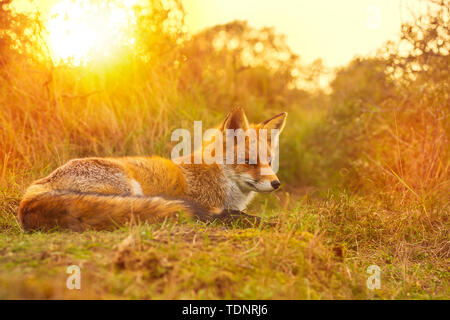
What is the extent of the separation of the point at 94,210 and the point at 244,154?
1906 millimetres

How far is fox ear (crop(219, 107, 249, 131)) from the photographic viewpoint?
15.3 feet

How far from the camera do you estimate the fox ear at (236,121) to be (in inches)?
183

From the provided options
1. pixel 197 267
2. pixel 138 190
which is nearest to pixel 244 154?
pixel 138 190

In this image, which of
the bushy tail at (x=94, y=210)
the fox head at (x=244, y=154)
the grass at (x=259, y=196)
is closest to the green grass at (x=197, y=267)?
the grass at (x=259, y=196)

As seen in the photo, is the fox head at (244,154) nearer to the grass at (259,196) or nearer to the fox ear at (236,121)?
the fox ear at (236,121)

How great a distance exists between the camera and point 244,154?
466 centimetres

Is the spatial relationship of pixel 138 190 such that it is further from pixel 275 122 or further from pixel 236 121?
pixel 275 122

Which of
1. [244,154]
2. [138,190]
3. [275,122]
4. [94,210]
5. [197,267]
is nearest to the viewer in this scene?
[197,267]

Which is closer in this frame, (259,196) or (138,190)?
(138,190)

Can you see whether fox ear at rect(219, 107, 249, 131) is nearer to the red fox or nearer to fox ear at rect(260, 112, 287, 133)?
the red fox

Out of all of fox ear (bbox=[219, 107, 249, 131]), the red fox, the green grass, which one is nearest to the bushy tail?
the red fox

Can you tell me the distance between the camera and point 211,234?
3.22 meters
